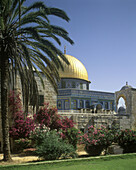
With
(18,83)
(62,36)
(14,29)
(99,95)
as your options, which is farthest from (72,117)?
(99,95)

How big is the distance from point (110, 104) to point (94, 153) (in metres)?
30.6

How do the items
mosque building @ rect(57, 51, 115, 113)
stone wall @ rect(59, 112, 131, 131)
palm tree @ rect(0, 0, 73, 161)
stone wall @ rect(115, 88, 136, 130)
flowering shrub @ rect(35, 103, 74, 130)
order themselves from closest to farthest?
palm tree @ rect(0, 0, 73, 161), flowering shrub @ rect(35, 103, 74, 130), stone wall @ rect(59, 112, 131, 131), stone wall @ rect(115, 88, 136, 130), mosque building @ rect(57, 51, 115, 113)

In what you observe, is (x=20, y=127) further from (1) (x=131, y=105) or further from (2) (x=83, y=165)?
(1) (x=131, y=105)

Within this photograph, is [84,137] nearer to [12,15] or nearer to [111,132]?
[111,132]

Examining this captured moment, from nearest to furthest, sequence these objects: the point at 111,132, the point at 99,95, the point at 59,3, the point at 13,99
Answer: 1. the point at 59,3
2. the point at 111,132
3. the point at 13,99
4. the point at 99,95

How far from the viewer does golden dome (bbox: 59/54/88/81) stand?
4045cm

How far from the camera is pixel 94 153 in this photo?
10.7m

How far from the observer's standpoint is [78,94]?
3706cm

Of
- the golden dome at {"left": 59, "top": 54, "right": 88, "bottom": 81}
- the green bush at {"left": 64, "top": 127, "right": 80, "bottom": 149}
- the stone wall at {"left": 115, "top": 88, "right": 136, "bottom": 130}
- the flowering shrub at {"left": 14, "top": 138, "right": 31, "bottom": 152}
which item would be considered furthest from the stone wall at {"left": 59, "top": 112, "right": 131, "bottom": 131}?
the golden dome at {"left": 59, "top": 54, "right": 88, "bottom": 81}

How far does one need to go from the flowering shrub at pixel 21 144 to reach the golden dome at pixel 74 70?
27.9 meters

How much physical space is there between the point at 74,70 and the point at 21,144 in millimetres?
29786

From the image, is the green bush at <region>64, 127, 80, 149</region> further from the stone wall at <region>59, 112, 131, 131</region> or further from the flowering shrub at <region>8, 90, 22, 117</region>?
the stone wall at <region>59, 112, 131, 131</region>

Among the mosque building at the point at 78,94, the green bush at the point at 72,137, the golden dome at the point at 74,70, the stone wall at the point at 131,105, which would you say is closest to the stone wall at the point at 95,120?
the stone wall at the point at 131,105

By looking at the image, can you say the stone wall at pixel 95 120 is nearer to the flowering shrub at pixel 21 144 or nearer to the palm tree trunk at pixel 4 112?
the flowering shrub at pixel 21 144
